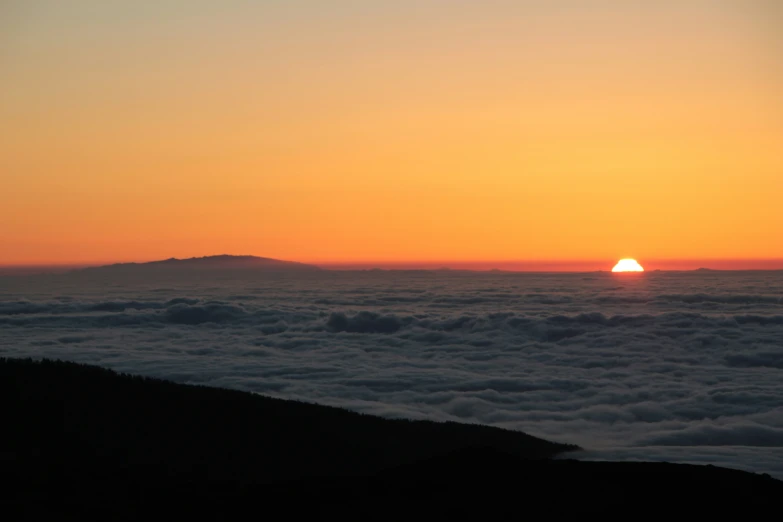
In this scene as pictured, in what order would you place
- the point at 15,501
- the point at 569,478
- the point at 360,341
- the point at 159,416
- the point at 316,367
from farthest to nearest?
the point at 360,341, the point at 316,367, the point at 159,416, the point at 569,478, the point at 15,501

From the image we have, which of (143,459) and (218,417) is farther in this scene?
(218,417)

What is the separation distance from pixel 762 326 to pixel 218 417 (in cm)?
3711

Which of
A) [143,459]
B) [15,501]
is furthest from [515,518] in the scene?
[143,459]

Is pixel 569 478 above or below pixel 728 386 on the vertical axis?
above

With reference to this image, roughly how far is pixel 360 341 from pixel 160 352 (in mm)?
10911

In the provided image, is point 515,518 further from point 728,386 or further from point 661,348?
point 661,348

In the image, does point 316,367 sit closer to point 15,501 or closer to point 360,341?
point 360,341

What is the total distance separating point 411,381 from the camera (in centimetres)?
2792

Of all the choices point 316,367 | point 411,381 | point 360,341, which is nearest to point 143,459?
point 411,381

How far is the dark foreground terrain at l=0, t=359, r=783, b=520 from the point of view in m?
7.50

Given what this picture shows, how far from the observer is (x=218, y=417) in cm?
1250

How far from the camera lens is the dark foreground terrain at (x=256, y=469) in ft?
24.6

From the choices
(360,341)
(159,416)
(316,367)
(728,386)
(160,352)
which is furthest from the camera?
(360,341)

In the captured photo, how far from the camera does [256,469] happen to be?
10.8m
